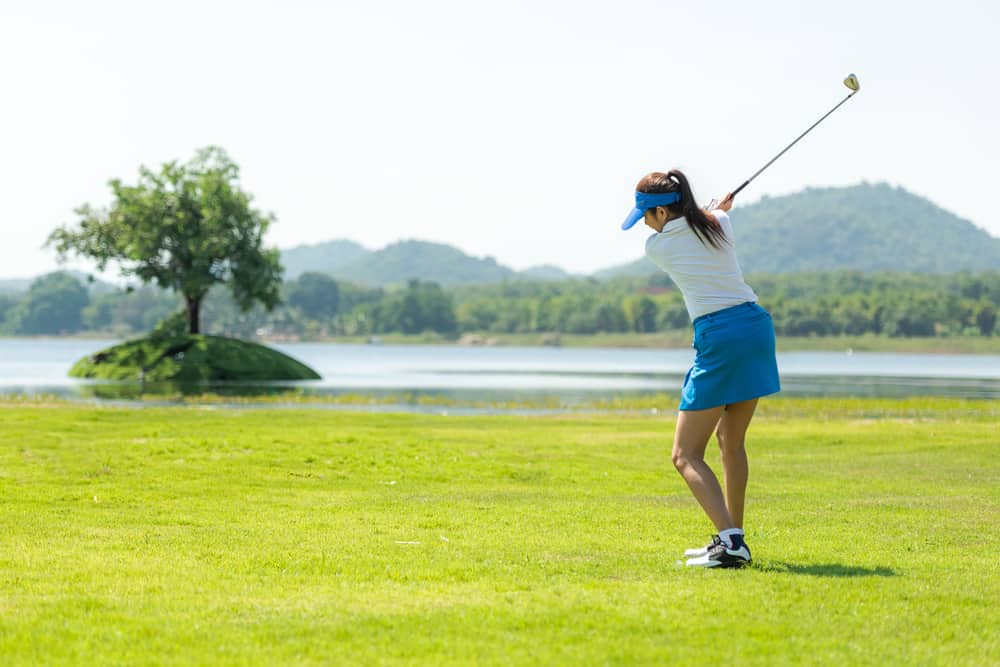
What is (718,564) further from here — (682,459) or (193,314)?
(193,314)

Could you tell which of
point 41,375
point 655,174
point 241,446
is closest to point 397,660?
point 655,174

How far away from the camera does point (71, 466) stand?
55.8 feet

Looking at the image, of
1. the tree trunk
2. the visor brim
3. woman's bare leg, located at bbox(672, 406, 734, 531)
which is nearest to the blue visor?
the visor brim

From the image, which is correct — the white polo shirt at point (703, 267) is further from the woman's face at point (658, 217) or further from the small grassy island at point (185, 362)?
the small grassy island at point (185, 362)

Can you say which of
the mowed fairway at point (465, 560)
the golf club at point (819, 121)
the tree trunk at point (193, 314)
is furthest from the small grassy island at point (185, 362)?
the golf club at point (819, 121)

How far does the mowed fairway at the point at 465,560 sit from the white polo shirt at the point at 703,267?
205cm

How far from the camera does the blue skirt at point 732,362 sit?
9477 mm

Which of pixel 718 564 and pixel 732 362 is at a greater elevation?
pixel 732 362

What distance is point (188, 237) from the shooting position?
240ft

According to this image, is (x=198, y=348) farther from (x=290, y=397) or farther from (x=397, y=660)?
(x=397, y=660)

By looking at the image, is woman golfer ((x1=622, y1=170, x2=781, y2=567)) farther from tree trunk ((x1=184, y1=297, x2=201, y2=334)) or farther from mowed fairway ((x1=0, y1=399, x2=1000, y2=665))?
tree trunk ((x1=184, y1=297, x2=201, y2=334))

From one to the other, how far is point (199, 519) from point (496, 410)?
33440 mm

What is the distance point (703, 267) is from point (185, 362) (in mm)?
62394

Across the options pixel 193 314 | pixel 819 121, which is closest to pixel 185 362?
pixel 193 314
